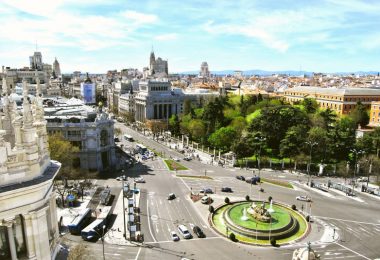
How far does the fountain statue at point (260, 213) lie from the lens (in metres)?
45.7

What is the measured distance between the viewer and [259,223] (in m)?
45.2

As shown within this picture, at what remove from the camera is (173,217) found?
1891 inches

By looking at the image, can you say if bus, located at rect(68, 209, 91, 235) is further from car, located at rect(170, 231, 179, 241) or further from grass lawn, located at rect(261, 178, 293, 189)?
grass lawn, located at rect(261, 178, 293, 189)

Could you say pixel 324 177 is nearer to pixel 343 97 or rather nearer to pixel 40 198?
pixel 343 97

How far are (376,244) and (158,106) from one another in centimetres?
10629

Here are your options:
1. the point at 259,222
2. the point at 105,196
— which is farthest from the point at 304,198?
the point at 105,196

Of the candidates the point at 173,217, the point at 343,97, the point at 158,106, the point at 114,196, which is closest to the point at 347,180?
the point at 173,217

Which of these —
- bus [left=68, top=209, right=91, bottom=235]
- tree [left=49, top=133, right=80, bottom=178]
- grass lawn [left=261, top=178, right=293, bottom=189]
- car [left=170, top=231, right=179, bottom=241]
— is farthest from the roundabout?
tree [left=49, top=133, right=80, bottom=178]

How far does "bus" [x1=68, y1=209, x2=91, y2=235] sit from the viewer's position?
42.5 m

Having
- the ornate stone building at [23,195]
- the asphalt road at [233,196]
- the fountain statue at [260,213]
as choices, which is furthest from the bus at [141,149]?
the ornate stone building at [23,195]

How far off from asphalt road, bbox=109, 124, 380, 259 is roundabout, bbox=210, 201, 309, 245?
6.23 ft

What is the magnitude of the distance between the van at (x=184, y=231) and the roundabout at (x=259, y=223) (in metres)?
4.32

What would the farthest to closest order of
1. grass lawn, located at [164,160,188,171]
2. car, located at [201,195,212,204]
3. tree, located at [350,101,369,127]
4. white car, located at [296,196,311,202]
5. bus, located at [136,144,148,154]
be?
tree, located at [350,101,369,127] < bus, located at [136,144,148,154] < grass lawn, located at [164,160,188,171] < white car, located at [296,196,311,202] < car, located at [201,195,212,204]

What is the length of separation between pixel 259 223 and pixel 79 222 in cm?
2457
